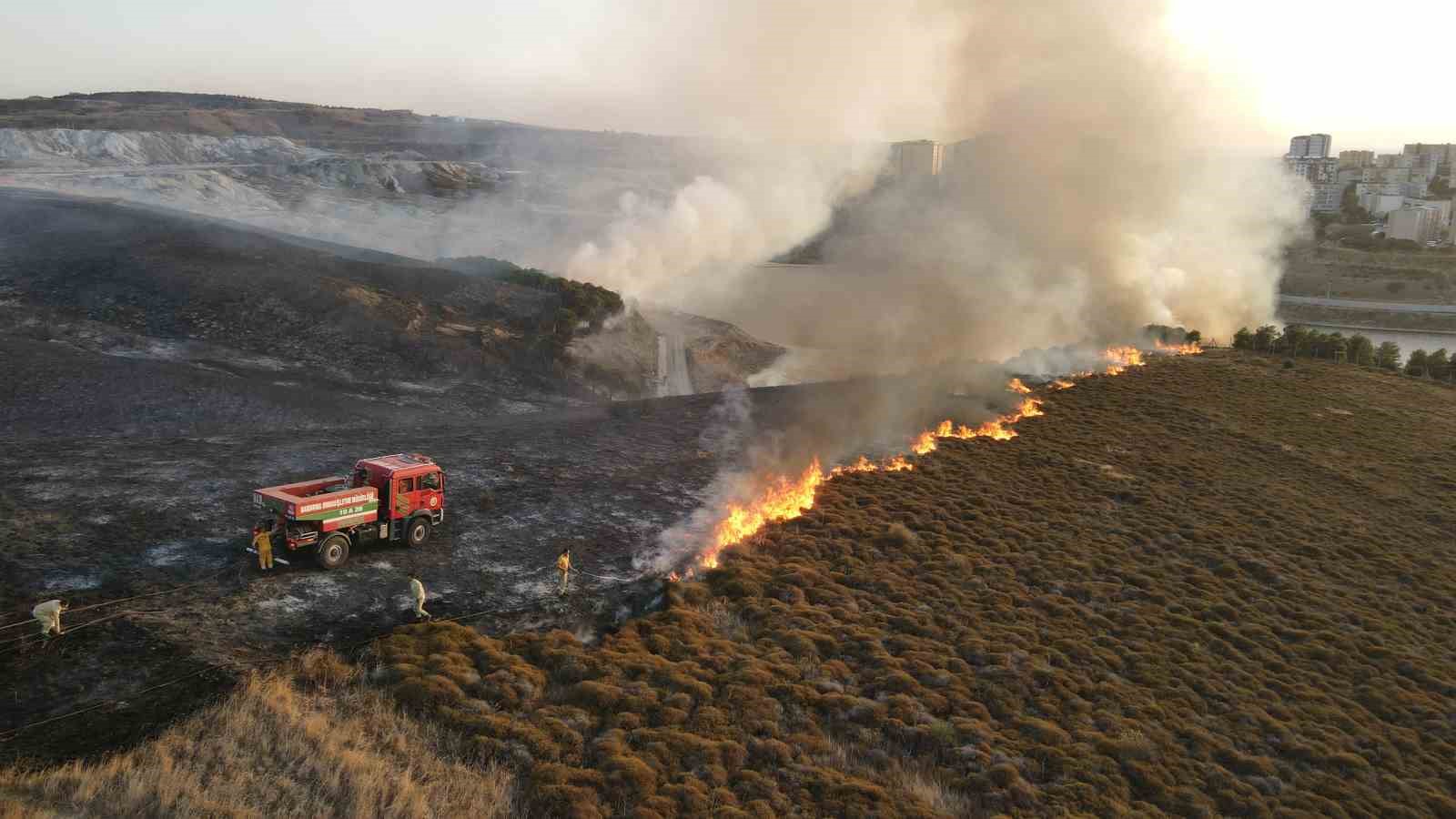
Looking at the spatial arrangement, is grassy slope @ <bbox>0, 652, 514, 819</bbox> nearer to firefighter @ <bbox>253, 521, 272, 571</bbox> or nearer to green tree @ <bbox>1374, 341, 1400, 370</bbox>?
firefighter @ <bbox>253, 521, 272, 571</bbox>

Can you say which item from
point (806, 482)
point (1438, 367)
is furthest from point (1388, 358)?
point (806, 482)

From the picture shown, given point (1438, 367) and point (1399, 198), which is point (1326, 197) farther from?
point (1438, 367)

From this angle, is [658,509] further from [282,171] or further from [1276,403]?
[282,171]

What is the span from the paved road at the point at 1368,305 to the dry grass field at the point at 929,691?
85829 millimetres

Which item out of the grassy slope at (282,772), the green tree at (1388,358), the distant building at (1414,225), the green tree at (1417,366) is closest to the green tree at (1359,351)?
the green tree at (1388,358)

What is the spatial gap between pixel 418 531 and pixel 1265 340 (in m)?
66.4

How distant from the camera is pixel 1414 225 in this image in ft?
403

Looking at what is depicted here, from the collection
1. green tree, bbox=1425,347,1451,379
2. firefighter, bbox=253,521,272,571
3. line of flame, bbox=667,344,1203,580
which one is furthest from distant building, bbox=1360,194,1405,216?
firefighter, bbox=253,521,272,571

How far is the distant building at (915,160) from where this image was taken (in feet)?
280

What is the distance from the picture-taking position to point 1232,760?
1675 cm

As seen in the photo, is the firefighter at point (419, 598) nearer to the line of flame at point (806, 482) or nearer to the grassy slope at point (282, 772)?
the grassy slope at point (282, 772)

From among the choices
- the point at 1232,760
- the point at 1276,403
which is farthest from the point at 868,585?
the point at 1276,403

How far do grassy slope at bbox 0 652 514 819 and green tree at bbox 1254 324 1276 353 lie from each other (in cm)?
6956

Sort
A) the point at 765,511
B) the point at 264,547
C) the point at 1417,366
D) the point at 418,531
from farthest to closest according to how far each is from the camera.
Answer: the point at 1417,366 → the point at 765,511 → the point at 418,531 → the point at 264,547
